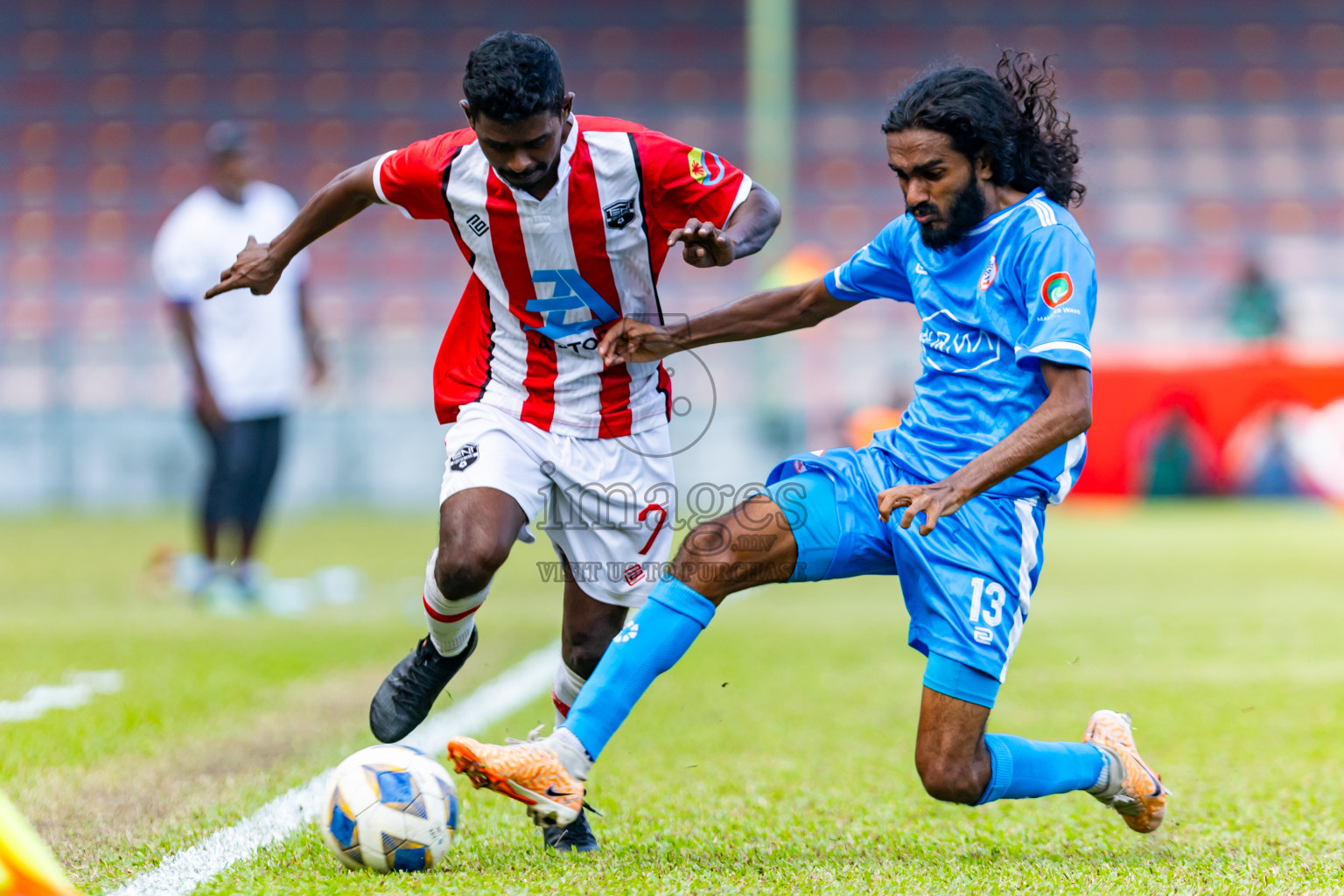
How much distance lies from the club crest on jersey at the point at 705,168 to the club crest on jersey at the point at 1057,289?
996 millimetres

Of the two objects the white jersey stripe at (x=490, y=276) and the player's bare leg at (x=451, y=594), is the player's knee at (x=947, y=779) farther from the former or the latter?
the white jersey stripe at (x=490, y=276)

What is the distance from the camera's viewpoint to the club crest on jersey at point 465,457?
366cm

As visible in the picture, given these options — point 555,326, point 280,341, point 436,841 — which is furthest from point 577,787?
point 280,341

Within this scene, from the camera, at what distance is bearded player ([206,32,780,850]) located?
366 centimetres

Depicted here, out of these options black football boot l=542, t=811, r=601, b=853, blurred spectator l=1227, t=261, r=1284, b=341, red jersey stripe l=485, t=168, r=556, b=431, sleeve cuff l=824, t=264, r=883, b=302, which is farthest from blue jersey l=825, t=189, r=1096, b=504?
blurred spectator l=1227, t=261, r=1284, b=341

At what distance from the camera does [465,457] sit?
3684 millimetres

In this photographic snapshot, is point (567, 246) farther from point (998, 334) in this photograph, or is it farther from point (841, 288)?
point (998, 334)

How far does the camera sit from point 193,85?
2302 cm

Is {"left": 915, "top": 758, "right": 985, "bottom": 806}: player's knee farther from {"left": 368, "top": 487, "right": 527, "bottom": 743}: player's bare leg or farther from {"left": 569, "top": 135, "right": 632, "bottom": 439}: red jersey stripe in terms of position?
{"left": 569, "top": 135, "right": 632, "bottom": 439}: red jersey stripe

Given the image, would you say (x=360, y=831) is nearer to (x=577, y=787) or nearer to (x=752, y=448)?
(x=577, y=787)

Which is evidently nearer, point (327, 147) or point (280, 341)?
point (280, 341)

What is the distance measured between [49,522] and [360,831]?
13.7 m

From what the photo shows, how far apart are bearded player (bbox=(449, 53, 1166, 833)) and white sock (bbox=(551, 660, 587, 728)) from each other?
66cm

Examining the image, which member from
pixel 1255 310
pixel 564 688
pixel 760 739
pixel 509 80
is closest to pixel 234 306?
A: pixel 760 739
